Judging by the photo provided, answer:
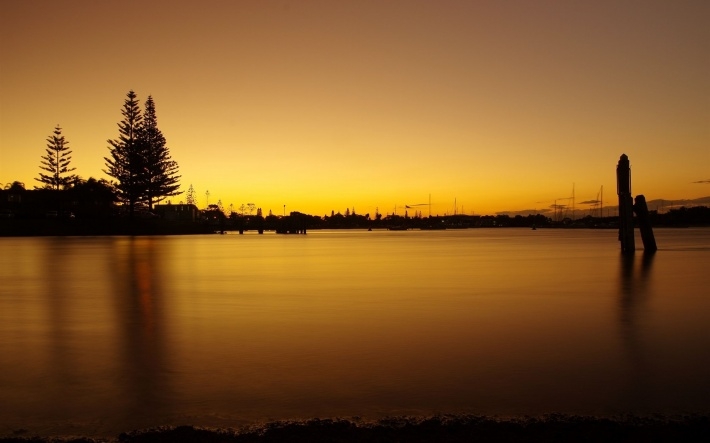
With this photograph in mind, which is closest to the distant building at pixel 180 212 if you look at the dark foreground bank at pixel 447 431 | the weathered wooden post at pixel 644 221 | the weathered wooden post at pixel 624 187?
the weathered wooden post at pixel 644 221

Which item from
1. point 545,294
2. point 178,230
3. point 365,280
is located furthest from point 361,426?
point 178,230

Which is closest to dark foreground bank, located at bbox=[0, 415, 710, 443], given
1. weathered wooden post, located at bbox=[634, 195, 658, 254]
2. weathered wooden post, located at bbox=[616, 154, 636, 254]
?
weathered wooden post, located at bbox=[616, 154, 636, 254]

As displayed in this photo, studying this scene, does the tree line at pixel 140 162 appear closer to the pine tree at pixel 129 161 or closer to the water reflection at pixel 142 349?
the pine tree at pixel 129 161

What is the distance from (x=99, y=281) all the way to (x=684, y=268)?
2151 centimetres

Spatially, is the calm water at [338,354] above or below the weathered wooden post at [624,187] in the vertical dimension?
below

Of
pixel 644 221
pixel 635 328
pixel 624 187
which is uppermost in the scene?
pixel 624 187

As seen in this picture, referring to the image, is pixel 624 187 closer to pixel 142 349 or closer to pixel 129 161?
pixel 142 349

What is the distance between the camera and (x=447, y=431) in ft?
14.5

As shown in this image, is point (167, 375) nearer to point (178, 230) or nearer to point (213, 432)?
point (213, 432)

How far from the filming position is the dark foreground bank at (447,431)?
14.0 feet

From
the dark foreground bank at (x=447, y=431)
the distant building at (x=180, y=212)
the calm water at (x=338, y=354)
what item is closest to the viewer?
the dark foreground bank at (x=447, y=431)

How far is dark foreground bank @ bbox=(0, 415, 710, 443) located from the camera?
428 centimetres

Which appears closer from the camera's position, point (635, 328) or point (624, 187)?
point (635, 328)

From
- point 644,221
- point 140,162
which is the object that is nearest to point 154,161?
point 140,162
